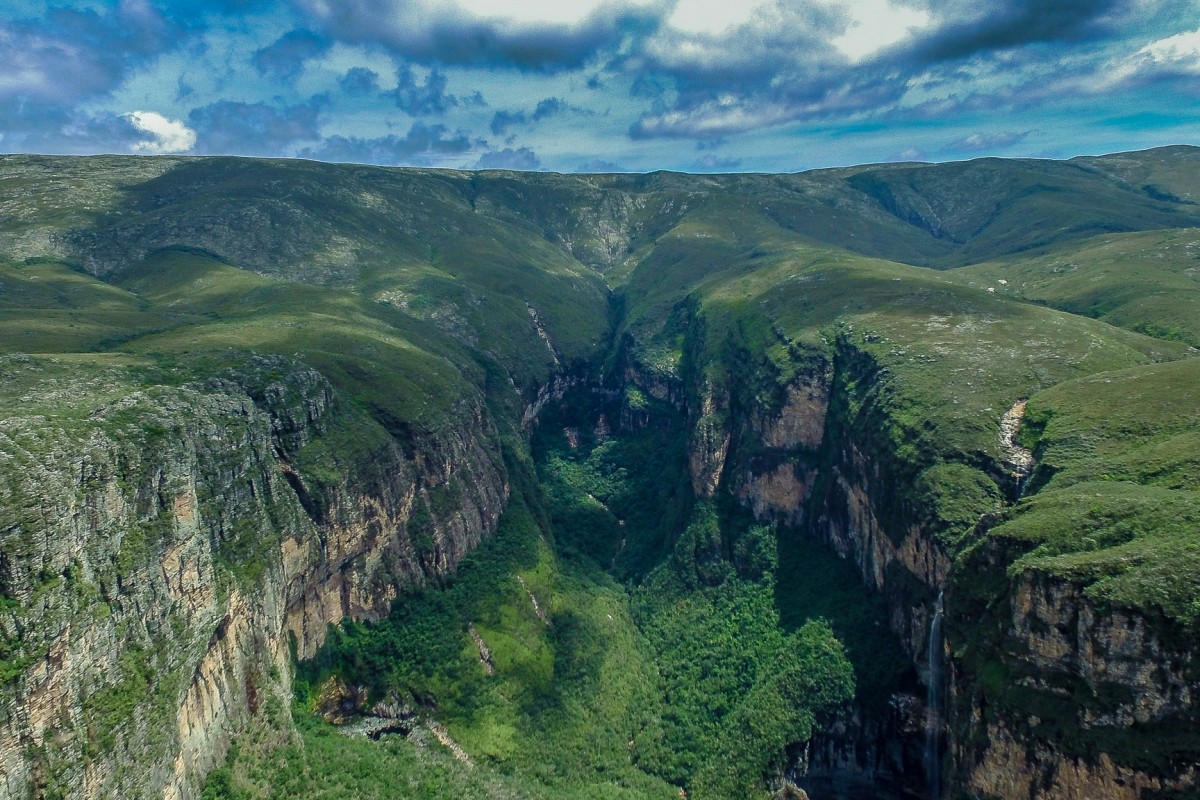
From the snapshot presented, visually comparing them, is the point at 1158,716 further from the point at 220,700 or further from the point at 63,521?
the point at 63,521

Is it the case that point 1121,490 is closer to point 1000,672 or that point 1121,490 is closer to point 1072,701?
point 1000,672

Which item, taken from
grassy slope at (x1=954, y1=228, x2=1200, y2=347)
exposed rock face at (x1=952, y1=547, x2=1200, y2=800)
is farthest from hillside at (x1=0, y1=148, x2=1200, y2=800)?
grassy slope at (x1=954, y1=228, x2=1200, y2=347)

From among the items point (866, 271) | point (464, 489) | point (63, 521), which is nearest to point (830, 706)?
point (464, 489)

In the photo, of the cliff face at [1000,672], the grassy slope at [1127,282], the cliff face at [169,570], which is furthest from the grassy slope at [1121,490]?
the cliff face at [169,570]

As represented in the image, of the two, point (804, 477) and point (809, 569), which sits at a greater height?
point (804, 477)

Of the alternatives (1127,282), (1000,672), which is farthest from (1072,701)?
(1127,282)

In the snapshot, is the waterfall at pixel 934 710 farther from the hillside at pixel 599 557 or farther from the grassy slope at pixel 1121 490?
the grassy slope at pixel 1121 490
